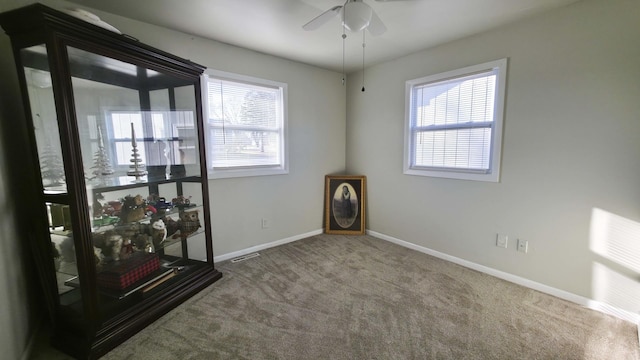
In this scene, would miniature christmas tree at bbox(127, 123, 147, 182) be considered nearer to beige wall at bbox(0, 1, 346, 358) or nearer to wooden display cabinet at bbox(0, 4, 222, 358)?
wooden display cabinet at bbox(0, 4, 222, 358)

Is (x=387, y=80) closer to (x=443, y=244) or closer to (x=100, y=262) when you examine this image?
(x=443, y=244)

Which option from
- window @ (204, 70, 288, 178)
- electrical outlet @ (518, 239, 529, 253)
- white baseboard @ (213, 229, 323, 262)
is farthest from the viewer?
white baseboard @ (213, 229, 323, 262)

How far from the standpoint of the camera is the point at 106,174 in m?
1.92

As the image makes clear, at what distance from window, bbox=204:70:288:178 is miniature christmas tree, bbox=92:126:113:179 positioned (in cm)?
98

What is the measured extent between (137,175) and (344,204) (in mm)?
2684

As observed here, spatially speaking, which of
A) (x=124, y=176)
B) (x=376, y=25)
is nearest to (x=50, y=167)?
(x=124, y=176)

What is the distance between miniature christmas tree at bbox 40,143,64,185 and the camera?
1.64 meters

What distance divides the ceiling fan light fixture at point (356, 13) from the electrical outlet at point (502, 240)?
242cm

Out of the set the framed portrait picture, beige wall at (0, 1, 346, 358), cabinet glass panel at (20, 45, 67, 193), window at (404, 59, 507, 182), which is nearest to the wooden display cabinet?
cabinet glass panel at (20, 45, 67, 193)

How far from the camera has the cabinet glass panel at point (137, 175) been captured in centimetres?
179

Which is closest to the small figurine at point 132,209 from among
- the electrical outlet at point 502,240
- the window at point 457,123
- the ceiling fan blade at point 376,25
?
the ceiling fan blade at point 376,25

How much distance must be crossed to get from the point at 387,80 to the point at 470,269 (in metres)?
2.54

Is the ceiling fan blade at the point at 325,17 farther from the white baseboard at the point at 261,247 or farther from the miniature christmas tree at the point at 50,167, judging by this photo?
the white baseboard at the point at 261,247

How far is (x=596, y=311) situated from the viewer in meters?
2.08
